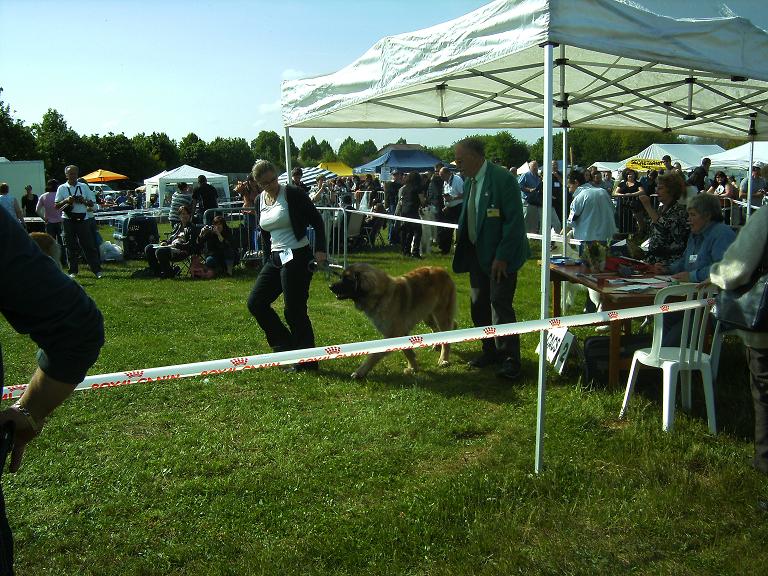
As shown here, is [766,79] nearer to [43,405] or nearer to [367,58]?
[367,58]

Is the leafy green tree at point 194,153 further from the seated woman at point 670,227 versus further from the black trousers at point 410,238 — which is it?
the seated woman at point 670,227

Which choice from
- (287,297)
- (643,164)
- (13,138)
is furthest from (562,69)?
(13,138)

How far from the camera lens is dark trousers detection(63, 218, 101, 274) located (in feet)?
40.0

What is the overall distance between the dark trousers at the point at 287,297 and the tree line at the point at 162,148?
34.5m

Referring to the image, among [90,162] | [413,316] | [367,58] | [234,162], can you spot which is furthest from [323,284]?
[234,162]

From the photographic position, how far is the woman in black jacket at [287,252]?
583cm

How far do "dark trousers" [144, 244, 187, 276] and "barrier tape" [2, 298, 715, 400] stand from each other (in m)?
8.66

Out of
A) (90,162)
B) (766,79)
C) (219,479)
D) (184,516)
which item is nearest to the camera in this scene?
(184,516)

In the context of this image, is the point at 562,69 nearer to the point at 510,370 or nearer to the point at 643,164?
the point at 510,370

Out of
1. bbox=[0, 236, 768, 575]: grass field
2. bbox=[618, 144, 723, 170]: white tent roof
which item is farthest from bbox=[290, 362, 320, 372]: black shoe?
bbox=[618, 144, 723, 170]: white tent roof

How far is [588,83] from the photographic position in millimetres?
7402

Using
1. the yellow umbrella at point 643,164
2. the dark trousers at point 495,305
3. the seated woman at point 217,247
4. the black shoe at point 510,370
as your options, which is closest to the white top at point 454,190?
the seated woman at point 217,247

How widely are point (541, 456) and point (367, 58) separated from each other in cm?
356

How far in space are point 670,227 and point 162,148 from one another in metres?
76.6
